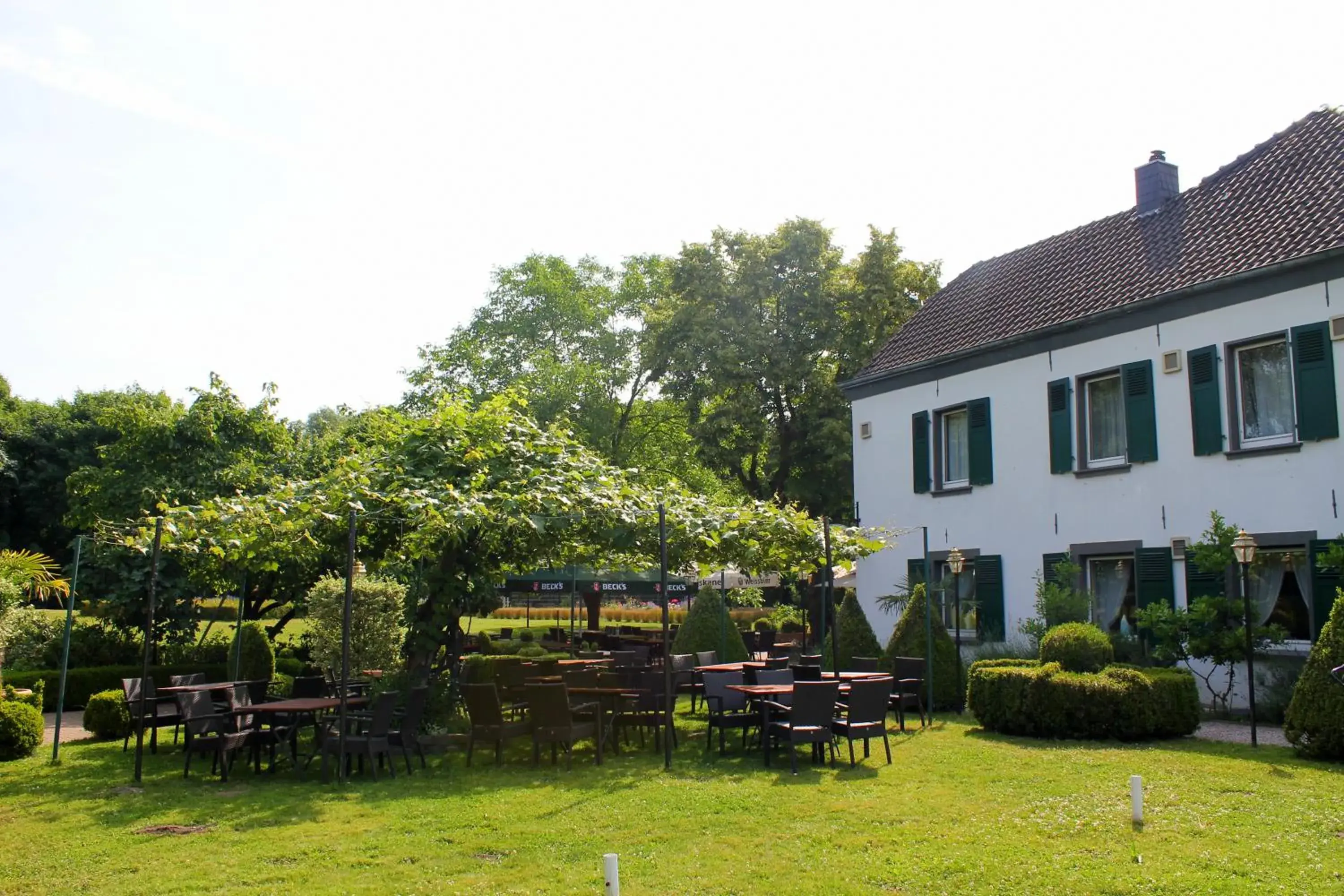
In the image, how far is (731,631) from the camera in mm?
20656

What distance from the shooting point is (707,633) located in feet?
Answer: 65.1

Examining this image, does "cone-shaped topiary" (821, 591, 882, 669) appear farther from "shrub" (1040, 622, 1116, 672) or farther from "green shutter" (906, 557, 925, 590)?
"shrub" (1040, 622, 1116, 672)

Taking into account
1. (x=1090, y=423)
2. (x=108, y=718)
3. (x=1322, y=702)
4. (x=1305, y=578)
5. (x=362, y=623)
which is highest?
(x=1090, y=423)

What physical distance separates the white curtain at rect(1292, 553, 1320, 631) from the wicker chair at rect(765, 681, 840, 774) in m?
6.84

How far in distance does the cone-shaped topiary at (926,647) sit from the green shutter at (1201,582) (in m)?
3.31

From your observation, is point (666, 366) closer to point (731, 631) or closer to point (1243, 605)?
point (731, 631)

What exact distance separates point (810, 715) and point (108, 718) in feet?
30.8

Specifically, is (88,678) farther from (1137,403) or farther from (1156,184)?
(1156,184)

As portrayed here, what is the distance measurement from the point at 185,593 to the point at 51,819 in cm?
1131

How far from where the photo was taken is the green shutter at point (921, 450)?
1994 cm

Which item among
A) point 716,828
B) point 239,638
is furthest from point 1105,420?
point 239,638

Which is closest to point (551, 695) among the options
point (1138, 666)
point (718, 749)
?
point (718, 749)

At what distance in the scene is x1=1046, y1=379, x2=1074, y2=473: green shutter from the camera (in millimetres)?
16906

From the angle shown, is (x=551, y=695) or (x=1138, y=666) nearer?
(x=551, y=695)
